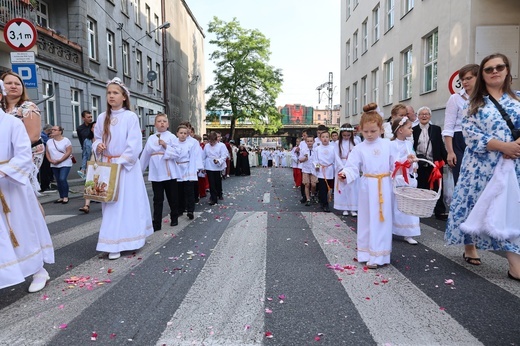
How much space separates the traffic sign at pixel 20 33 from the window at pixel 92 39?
487 inches

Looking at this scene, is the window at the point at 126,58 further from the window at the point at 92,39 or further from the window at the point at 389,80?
the window at the point at 389,80

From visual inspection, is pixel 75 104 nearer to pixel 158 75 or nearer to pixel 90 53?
pixel 90 53

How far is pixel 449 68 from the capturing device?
43.1 feet

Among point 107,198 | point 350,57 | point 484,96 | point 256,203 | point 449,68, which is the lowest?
point 256,203

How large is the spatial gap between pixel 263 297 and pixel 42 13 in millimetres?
19379

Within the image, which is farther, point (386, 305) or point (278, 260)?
point (278, 260)

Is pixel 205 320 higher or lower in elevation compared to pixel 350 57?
lower

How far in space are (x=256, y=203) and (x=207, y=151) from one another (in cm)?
193

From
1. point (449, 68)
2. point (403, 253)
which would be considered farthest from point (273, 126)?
point (403, 253)

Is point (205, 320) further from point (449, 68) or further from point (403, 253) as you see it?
point (449, 68)

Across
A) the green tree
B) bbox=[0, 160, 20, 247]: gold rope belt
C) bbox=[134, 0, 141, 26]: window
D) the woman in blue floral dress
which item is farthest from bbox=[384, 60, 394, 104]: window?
the green tree

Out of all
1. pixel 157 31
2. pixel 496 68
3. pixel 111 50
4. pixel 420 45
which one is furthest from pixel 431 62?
pixel 157 31

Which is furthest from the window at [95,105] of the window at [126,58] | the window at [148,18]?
the window at [148,18]

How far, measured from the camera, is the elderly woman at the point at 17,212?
127 inches
